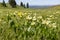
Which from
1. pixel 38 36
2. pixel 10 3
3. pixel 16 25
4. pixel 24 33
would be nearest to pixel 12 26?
pixel 16 25

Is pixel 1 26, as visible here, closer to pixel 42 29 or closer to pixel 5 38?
pixel 5 38

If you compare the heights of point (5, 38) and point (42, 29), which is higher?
point (42, 29)

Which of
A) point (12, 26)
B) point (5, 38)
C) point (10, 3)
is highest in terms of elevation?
point (12, 26)

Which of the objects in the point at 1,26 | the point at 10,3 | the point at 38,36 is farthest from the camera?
the point at 10,3

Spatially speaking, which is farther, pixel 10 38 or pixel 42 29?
pixel 10 38

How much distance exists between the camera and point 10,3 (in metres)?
116

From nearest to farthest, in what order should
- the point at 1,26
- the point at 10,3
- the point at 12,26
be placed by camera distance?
1. the point at 12,26
2. the point at 1,26
3. the point at 10,3

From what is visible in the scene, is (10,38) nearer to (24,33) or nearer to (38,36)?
(24,33)

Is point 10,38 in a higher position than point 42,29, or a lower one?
lower

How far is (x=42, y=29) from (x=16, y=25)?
1081 mm

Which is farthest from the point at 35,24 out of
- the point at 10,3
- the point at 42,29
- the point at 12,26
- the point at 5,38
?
the point at 10,3

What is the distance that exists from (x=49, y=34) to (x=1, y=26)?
270cm

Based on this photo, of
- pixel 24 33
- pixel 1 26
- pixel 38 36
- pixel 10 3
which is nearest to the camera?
pixel 38 36

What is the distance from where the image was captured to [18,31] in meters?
7.07
